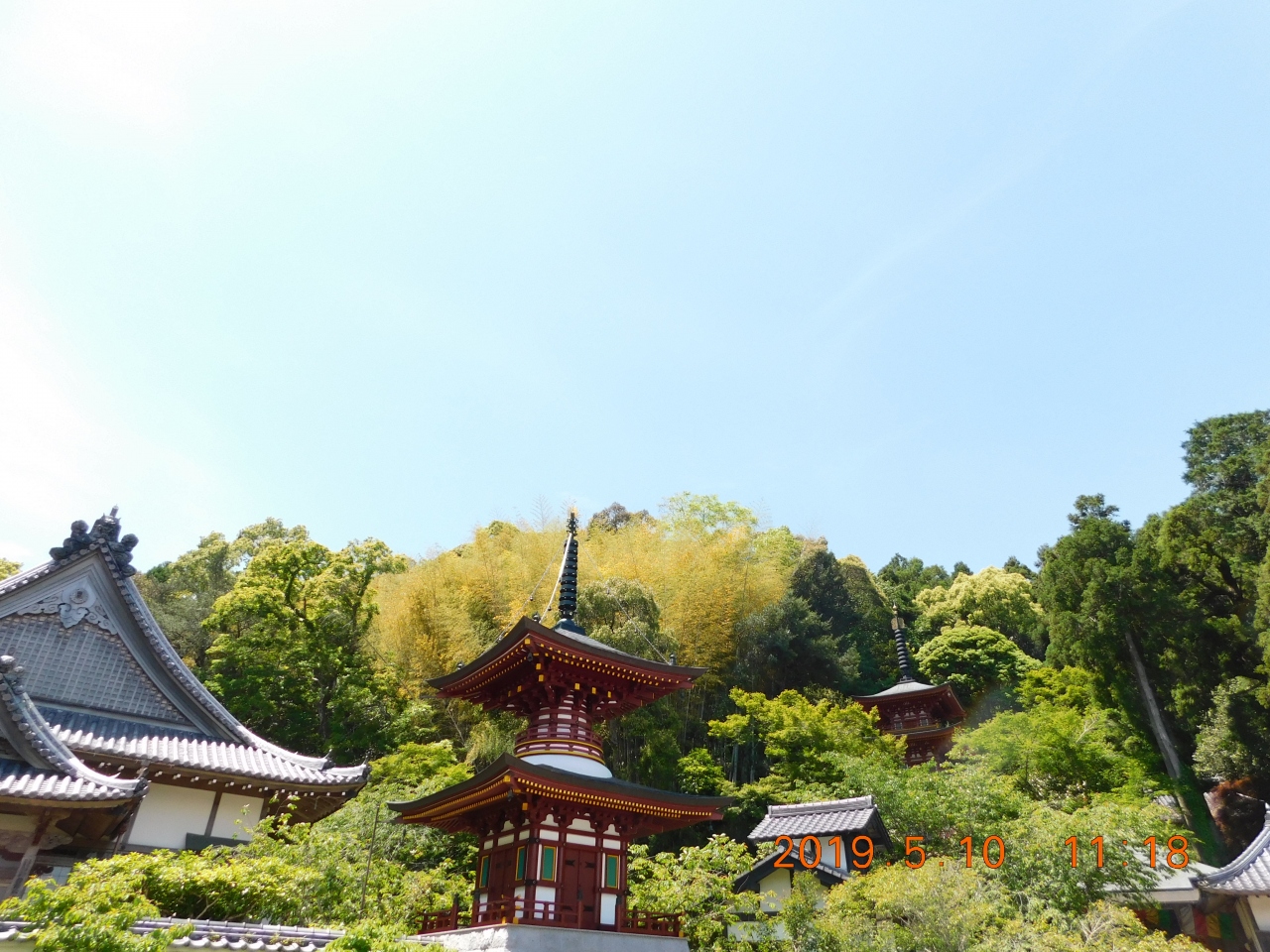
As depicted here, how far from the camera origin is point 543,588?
23391 mm

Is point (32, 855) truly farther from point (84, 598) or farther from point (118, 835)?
point (84, 598)

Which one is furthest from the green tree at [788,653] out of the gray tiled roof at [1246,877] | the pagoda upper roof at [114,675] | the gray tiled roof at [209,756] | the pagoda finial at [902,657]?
the pagoda upper roof at [114,675]

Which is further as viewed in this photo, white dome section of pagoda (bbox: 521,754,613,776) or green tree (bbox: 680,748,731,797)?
green tree (bbox: 680,748,731,797)

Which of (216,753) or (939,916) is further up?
(216,753)

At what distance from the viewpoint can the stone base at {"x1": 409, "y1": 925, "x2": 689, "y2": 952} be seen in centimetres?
986

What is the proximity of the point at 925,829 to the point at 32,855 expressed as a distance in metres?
15.1

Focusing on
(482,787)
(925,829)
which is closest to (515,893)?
(482,787)

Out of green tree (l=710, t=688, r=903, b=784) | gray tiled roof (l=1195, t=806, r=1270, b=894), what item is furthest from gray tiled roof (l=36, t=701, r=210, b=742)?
gray tiled roof (l=1195, t=806, r=1270, b=894)

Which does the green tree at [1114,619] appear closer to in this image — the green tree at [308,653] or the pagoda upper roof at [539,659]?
the pagoda upper roof at [539,659]

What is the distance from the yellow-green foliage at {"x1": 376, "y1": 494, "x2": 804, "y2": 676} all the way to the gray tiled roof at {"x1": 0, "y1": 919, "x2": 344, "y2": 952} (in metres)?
14.6

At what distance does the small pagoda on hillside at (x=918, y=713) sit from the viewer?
28500mm

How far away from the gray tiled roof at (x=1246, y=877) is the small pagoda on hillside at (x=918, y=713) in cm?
1454

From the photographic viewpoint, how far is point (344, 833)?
45.7ft
